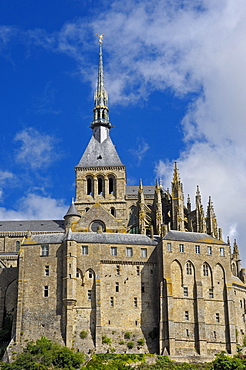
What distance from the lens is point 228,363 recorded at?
81.6m

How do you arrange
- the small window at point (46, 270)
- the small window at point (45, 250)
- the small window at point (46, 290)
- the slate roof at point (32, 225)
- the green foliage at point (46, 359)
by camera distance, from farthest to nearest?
the slate roof at point (32, 225), the small window at point (45, 250), the small window at point (46, 270), the small window at point (46, 290), the green foliage at point (46, 359)

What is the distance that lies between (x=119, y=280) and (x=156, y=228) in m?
14.2

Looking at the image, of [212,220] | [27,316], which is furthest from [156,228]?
[27,316]

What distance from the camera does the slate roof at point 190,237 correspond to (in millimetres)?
93394

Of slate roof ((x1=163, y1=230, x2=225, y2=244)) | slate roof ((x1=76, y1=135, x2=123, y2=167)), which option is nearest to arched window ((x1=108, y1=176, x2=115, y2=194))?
slate roof ((x1=76, y1=135, x2=123, y2=167))

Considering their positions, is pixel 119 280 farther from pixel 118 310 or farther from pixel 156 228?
pixel 156 228

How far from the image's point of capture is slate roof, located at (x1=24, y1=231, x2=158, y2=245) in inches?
3659

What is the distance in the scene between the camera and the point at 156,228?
103 m

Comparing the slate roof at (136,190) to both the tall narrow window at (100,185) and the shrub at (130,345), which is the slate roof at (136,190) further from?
the shrub at (130,345)

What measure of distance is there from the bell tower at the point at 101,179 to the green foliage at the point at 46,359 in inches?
1188

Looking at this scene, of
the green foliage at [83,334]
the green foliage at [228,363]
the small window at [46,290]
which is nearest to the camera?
the green foliage at [228,363]

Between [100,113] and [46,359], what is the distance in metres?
57.7

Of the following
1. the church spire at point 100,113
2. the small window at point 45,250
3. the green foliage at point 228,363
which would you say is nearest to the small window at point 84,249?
the small window at point 45,250

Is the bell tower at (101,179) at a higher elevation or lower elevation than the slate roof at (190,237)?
higher
